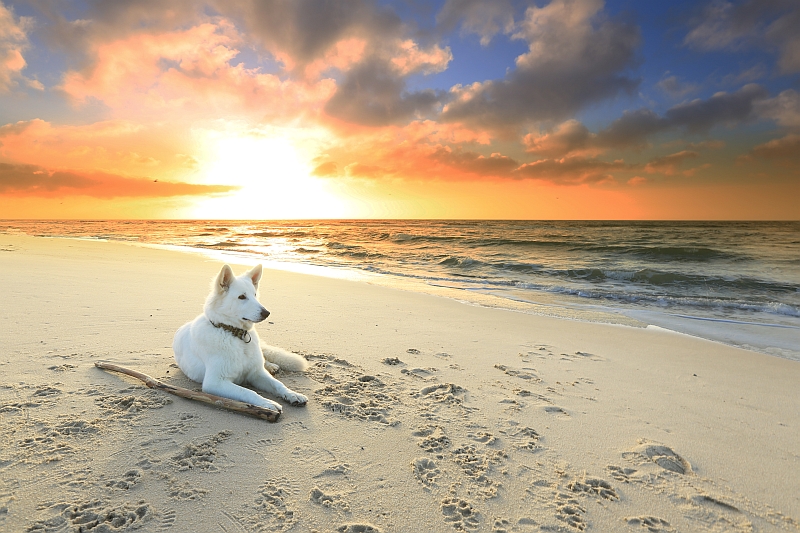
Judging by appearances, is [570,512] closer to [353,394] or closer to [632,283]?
[353,394]

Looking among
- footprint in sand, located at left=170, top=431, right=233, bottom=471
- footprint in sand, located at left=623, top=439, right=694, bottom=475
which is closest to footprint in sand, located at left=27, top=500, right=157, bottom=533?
footprint in sand, located at left=170, top=431, right=233, bottom=471

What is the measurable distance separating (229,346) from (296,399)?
0.81m

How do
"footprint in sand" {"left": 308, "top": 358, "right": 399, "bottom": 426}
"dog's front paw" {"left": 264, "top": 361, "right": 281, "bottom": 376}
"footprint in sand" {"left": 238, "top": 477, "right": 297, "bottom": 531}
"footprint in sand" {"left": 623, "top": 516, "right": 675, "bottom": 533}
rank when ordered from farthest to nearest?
"dog's front paw" {"left": 264, "top": 361, "right": 281, "bottom": 376}, "footprint in sand" {"left": 308, "top": 358, "right": 399, "bottom": 426}, "footprint in sand" {"left": 623, "top": 516, "right": 675, "bottom": 533}, "footprint in sand" {"left": 238, "top": 477, "right": 297, "bottom": 531}

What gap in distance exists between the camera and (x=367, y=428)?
3166mm

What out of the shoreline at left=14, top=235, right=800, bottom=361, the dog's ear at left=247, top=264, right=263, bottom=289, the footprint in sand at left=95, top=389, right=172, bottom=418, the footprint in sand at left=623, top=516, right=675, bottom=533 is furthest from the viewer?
the shoreline at left=14, top=235, right=800, bottom=361

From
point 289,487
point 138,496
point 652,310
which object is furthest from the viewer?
point 652,310

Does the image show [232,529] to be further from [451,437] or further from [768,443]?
[768,443]

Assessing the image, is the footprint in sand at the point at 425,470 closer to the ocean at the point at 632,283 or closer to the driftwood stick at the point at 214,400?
the driftwood stick at the point at 214,400

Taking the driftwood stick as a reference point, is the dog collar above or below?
above

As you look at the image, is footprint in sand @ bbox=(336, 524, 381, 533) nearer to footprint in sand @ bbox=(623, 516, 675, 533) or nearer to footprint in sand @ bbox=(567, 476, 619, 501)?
footprint in sand @ bbox=(567, 476, 619, 501)

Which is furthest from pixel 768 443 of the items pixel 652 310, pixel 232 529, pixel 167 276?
pixel 167 276

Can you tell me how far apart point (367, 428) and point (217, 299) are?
183 cm

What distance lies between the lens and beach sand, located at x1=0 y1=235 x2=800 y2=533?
2.24 metres

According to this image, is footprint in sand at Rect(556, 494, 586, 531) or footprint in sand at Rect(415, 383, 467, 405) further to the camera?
footprint in sand at Rect(415, 383, 467, 405)
